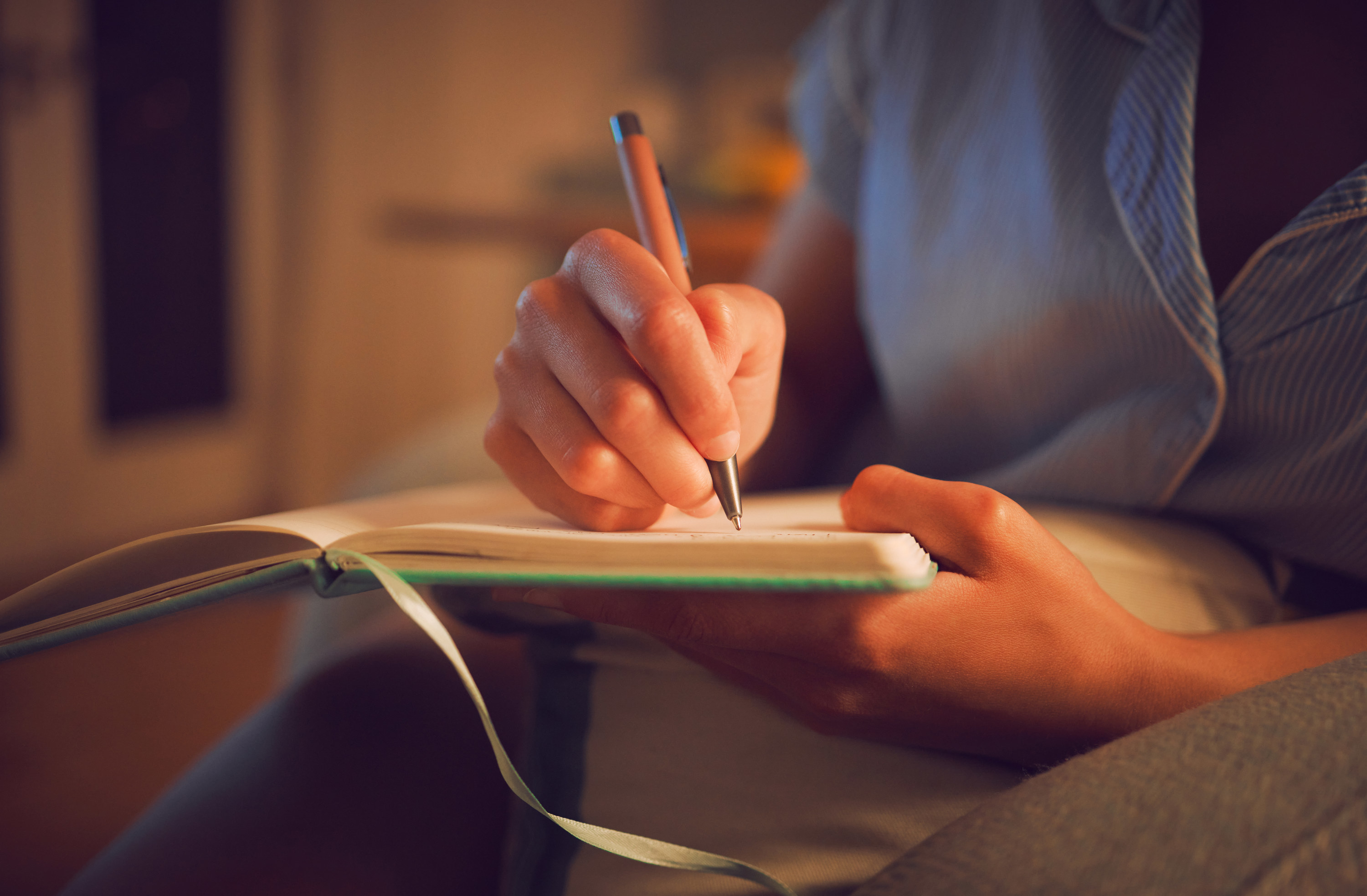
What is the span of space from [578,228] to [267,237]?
97 centimetres

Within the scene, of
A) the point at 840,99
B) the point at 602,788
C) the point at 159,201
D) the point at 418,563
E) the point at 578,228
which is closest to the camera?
the point at 418,563

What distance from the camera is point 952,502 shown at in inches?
10.9

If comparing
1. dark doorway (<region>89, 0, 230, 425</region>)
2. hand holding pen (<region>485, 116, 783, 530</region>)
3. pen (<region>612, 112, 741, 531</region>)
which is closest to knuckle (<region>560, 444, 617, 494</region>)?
hand holding pen (<region>485, 116, 783, 530</region>)

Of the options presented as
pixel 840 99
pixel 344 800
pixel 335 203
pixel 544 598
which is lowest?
pixel 344 800

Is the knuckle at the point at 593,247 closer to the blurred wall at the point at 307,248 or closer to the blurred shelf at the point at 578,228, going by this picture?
the blurred shelf at the point at 578,228

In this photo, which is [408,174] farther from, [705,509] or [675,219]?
[705,509]

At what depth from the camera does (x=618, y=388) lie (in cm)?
28

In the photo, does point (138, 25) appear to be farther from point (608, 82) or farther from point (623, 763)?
point (623, 763)

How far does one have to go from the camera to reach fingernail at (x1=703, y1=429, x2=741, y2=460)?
0.96ft

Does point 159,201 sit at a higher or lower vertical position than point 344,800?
higher

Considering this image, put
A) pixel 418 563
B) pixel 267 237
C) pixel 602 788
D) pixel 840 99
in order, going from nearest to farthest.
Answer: pixel 418 563
pixel 602 788
pixel 840 99
pixel 267 237

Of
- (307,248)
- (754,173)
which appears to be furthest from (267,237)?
(754,173)

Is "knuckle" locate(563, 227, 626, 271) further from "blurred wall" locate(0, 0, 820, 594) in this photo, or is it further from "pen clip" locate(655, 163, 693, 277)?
"blurred wall" locate(0, 0, 820, 594)

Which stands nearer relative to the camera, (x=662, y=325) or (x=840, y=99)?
(x=662, y=325)
